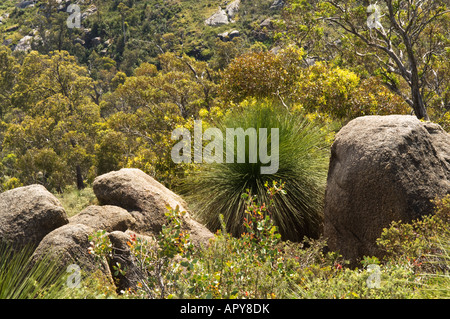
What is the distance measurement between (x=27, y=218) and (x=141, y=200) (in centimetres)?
153

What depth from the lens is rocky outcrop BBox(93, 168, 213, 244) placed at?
5.70 metres

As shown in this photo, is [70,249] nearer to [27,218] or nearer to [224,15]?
[27,218]

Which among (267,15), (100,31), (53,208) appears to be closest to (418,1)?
(53,208)

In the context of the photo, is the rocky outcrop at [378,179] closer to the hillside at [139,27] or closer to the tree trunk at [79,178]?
the tree trunk at [79,178]

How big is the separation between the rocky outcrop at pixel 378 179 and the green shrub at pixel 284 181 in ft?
2.42

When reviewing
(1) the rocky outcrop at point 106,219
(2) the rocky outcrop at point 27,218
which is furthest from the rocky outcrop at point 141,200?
(2) the rocky outcrop at point 27,218

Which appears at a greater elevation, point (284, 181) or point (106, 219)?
point (284, 181)

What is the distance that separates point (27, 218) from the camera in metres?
5.49

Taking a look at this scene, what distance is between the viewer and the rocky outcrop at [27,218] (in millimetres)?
5441

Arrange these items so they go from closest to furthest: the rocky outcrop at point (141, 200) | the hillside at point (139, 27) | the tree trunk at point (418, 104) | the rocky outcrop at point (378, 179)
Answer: the rocky outcrop at point (378, 179) → the rocky outcrop at point (141, 200) → the tree trunk at point (418, 104) → the hillside at point (139, 27)

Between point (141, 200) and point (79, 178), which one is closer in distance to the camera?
point (141, 200)

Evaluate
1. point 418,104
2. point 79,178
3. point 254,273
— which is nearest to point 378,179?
point 254,273

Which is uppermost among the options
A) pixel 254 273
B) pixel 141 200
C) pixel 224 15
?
pixel 254 273
